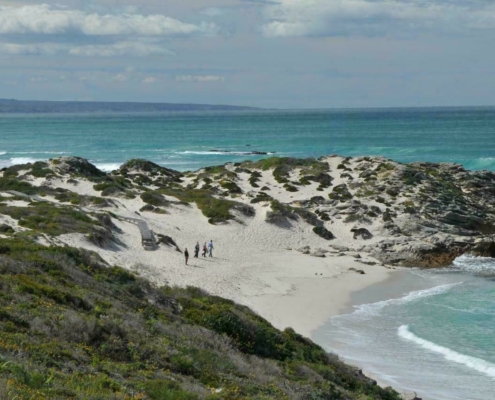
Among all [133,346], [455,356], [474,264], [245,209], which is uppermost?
[133,346]

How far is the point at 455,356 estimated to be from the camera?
21.8 metres

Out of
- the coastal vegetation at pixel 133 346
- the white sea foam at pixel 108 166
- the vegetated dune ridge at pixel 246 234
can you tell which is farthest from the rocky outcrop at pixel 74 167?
the coastal vegetation at pixel 133 346

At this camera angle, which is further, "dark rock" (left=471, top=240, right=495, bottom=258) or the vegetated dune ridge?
"dark rock" (left=471, top=240, right=495, bottom=258)

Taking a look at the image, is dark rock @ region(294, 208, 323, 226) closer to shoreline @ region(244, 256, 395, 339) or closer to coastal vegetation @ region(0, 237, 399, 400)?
shoreline @ region(244, 256, 395, 339)

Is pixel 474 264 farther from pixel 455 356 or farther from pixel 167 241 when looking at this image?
pixel 167 241

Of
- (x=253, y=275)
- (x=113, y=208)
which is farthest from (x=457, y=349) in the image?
(x=113, y=208)

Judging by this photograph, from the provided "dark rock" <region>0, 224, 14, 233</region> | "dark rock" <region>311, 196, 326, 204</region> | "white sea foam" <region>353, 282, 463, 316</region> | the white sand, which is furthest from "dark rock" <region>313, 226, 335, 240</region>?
"dark rock" <region>0, 224, 14, 233</region>

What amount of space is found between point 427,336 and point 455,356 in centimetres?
225

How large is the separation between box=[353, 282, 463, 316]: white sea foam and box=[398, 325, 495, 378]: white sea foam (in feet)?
10.9

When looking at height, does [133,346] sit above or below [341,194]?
above

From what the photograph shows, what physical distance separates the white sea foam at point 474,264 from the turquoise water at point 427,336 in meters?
1.50

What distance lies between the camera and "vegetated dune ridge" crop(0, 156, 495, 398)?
16609 mm

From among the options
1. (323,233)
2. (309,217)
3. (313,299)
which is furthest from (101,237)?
(309,217)

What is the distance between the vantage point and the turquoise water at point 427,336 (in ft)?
64.5
